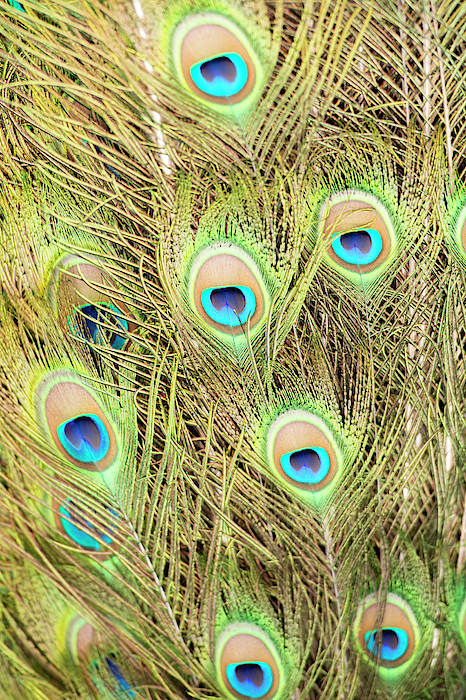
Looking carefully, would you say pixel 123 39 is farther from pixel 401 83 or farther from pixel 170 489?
pixel 170 489

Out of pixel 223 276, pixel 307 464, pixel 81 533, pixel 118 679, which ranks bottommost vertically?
pixel 118 679

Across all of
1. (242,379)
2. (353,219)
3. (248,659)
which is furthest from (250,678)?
(353,219)

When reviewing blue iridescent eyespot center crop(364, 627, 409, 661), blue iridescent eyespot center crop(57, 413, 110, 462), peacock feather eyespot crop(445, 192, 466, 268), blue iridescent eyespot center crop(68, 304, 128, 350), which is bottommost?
blue iridescent eyespot center crop(364, 627, 409, 661)

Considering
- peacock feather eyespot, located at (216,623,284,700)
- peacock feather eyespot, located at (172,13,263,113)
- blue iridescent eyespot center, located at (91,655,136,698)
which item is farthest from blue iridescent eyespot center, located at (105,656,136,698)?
peacock feather eyespot, located at (172,13,263,113)

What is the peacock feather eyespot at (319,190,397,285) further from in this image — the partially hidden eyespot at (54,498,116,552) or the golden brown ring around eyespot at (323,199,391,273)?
the partially hidden eyespot at (54,498,116,552)

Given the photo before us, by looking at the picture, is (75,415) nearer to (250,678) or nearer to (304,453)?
(304,453)
